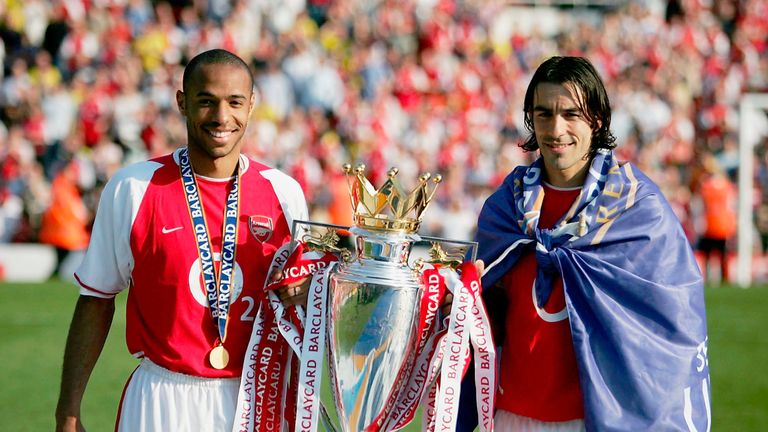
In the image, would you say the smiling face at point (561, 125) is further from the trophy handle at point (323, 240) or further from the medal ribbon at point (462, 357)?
the trophy handle at point (323, 240)

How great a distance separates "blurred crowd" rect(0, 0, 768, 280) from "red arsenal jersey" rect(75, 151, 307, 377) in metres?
10.8

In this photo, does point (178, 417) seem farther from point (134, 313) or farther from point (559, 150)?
point (559, 150)

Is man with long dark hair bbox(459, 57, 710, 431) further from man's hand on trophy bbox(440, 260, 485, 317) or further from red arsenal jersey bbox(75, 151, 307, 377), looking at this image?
red arsenal jersey bbox(75, 151, 307, 377)

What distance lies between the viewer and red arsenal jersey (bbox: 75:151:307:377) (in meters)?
3.54

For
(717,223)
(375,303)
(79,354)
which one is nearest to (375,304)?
(375,303)

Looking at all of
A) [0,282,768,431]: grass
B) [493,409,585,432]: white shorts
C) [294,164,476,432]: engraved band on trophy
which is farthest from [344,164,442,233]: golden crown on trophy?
[0,282,768,431]: grass

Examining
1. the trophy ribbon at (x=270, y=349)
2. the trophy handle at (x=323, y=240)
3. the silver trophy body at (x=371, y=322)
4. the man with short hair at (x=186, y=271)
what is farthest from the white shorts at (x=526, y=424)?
the man with short hair at (x=186, y=271)

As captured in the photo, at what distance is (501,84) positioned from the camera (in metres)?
17.6

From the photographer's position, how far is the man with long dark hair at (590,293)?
3.62 metres

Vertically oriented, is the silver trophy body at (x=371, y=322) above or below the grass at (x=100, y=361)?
above

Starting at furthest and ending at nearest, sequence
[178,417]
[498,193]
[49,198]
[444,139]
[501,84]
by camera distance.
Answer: [501,84], [444,139], [49,198], [498,193], [178,417]

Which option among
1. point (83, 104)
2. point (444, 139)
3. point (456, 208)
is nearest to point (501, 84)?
point (444, 139)

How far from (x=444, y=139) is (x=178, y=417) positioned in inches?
516

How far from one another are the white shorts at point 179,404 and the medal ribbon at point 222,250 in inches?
6.8
